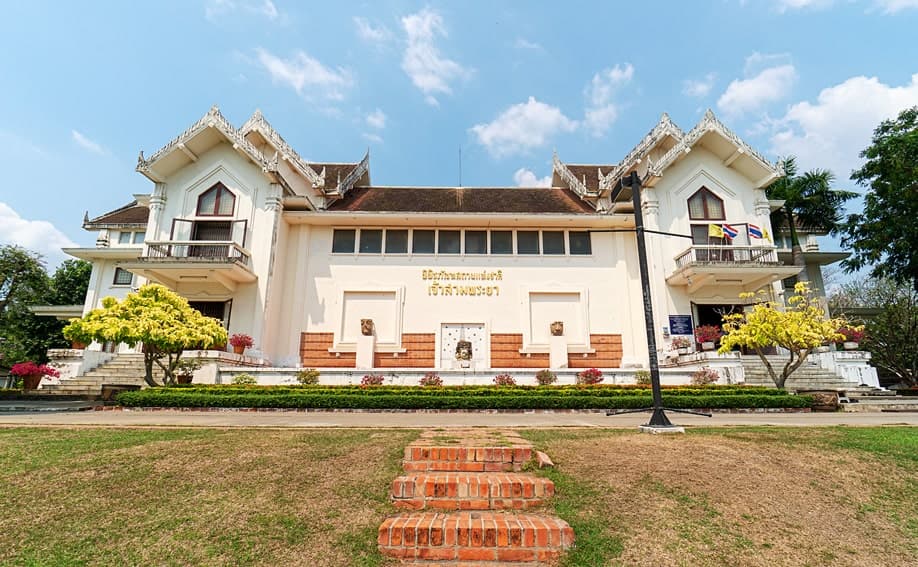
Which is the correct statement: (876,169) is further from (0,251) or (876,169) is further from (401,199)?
(0,251)

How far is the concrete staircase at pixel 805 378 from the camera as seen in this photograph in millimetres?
15039

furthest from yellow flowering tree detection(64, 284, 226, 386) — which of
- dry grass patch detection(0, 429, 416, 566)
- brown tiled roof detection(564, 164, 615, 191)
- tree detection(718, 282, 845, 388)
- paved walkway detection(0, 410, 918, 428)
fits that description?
brown tiled roof detection(564, 164, 615, 191)

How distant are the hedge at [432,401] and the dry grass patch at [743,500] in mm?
6122

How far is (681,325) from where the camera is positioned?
61.8 ft

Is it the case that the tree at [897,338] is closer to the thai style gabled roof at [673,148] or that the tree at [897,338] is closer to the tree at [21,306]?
the thai style gabled roof at [673,148]

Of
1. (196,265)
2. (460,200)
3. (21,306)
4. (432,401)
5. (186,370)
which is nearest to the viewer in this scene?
(432,401)

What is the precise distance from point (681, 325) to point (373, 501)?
60.4 feet

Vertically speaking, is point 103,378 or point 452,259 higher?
point 452,259

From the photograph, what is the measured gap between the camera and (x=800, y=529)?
126 inches

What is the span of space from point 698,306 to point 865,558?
18.3m

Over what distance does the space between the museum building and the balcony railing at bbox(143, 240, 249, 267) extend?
0.11 meters

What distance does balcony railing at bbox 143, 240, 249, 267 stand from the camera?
17703mm

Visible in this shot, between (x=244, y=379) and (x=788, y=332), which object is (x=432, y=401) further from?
(x=788, y=332)

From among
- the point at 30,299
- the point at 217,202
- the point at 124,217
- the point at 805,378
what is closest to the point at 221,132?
the point at 217,202
